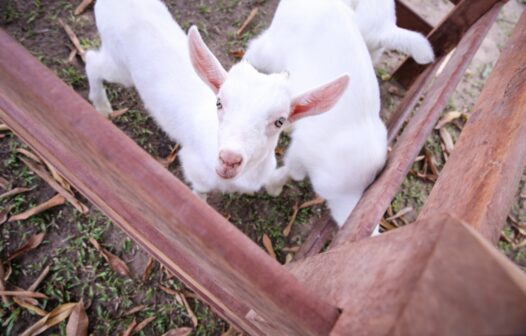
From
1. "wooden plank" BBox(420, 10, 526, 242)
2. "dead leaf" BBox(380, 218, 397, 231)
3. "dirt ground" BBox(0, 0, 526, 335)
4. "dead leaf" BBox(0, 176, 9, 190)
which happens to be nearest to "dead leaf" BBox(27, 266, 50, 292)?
"dirt ground" BBox(0, 0, 526, 335)

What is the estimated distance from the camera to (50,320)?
2.45 meters

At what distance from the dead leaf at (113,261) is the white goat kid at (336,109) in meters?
1.63

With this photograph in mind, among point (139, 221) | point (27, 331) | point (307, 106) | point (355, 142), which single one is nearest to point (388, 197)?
point (307, 106)

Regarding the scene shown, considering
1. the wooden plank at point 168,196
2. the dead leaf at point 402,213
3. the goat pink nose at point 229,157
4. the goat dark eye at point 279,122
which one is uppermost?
the wooden plank at point 168,196

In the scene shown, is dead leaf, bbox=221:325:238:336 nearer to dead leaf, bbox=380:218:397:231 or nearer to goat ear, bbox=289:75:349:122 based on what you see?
dead leaf, bbox=380:218:397:231

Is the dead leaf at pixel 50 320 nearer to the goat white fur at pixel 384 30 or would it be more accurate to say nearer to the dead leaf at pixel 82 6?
the dead leaf at pixel 82 6

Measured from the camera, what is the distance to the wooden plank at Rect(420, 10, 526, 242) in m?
1.03

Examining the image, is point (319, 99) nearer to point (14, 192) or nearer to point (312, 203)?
point (312, 203)

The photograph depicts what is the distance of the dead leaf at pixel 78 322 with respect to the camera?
8.02ft

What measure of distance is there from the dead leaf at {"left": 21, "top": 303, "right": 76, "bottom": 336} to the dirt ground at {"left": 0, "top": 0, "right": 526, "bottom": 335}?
0.06m

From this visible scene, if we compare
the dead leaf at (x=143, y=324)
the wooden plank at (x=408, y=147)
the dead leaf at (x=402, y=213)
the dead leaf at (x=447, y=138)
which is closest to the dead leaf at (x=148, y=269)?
the dead leaf at (x=143, y=324)

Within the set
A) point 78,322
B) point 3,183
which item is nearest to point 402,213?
point 78,322

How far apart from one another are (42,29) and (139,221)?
299 cm

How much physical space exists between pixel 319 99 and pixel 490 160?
87 centimetres
